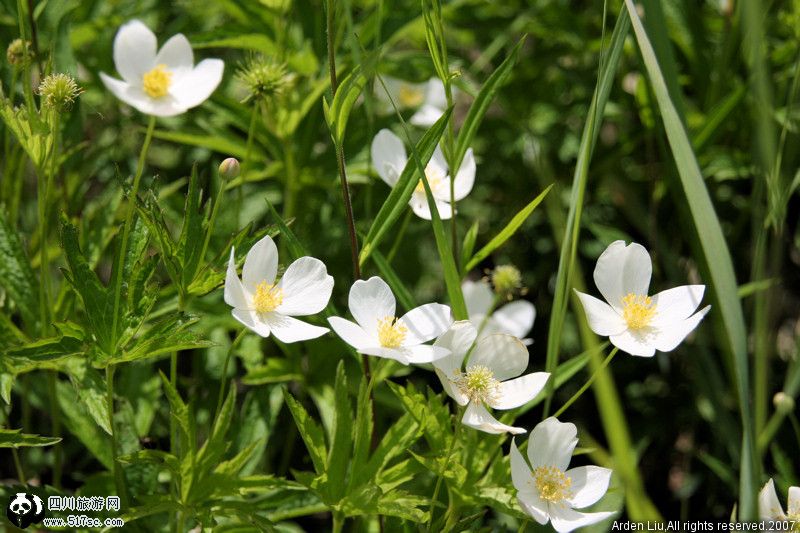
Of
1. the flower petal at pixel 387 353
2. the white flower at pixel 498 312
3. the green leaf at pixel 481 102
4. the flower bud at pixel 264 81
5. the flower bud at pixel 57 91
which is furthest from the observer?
the white flower at pixel 498 312

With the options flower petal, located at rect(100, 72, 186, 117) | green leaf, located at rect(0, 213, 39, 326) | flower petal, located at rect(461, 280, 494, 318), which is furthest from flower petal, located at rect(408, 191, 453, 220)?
green leaf, located at rect(0, 213, 39, 326)

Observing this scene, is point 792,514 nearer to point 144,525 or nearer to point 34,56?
point 144,525

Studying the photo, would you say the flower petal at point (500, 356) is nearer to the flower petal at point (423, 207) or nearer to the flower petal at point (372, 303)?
the flower petal at point (372, 303)

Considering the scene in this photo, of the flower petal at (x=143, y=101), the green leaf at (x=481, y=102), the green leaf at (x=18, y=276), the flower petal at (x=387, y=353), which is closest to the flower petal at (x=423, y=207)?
the green leaf at (x=481, y=102)

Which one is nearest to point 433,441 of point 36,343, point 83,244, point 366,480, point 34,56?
point 366,480

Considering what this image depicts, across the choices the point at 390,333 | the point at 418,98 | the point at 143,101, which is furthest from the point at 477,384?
the point at 418,98

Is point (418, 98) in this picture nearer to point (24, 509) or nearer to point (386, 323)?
point (386, 323)
